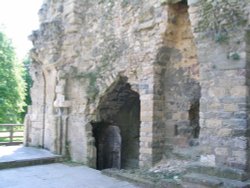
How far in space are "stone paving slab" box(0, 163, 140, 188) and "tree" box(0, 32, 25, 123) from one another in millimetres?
11787

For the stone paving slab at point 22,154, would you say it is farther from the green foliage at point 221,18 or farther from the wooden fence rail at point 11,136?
the green foliage at point 221,18

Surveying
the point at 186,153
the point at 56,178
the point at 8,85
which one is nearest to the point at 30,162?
the point at 56,178

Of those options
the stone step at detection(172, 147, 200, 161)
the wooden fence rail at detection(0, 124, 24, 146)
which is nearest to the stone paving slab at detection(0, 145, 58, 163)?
the wooden fence rail at detection(0, 124, 24, 146)

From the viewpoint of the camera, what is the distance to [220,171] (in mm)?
4859

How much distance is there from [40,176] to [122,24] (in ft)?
11.7

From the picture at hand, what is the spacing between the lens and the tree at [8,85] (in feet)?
60.7

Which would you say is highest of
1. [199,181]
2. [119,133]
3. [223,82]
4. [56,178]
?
[223,82]

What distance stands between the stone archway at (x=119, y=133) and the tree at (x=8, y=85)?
34.4 feet

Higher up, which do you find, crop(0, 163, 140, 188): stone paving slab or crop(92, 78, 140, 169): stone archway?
crop(92, 78, 140, 169): stone archway

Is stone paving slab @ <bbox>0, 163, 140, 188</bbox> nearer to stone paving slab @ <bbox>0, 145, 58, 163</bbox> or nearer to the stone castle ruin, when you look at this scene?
stone paving slab @ <bbox>0, 145, 58, 163</bbox>

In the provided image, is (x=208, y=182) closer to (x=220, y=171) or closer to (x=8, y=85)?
(x=220, y=171)

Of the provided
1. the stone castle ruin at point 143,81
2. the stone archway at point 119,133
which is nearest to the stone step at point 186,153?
the stone castle ruin at point 143,81

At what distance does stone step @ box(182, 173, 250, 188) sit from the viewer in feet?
14.9

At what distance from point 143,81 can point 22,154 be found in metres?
3.78
